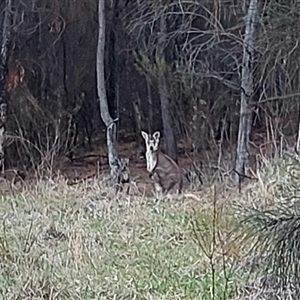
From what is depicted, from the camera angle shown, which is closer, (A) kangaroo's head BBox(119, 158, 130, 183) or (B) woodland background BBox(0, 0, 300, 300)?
(B) woodland background BBox(0, 0, 300, 300)

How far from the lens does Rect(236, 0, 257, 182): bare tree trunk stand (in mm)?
9938

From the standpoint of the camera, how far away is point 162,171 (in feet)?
34.1

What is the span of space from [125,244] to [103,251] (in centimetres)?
36

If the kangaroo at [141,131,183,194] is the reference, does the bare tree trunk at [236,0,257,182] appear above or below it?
above

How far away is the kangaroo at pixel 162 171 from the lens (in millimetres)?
10148

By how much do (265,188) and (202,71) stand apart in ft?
12.3

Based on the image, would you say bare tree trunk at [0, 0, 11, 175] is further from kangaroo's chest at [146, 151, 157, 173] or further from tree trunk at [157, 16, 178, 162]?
kangaroo's chest at [146, 151, 157, 173]

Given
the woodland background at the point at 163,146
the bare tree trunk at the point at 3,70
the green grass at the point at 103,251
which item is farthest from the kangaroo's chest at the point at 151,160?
the bare tree trunk at the point at 3,70

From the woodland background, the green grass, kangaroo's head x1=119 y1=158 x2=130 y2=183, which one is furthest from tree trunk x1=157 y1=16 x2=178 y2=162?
the green grass

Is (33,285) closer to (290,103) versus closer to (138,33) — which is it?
(290,103)

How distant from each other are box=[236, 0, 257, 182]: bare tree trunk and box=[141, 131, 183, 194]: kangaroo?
847 millimetres

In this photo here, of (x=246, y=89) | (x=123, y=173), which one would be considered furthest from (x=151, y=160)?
(x=246, y=89)

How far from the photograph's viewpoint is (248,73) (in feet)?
34.0

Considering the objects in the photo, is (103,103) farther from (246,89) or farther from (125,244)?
(125,244)
